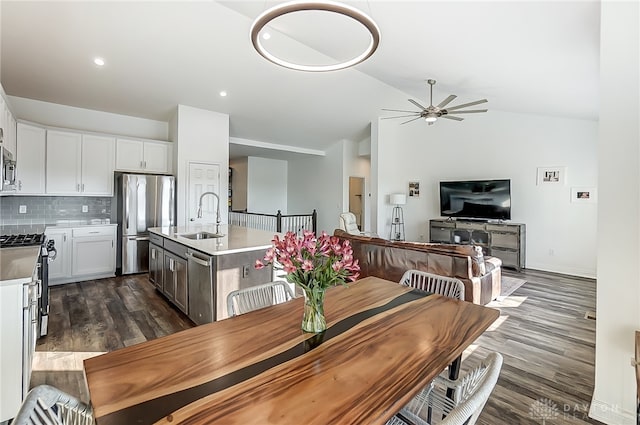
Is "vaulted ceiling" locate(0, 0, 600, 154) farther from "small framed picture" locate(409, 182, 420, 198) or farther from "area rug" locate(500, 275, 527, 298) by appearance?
"area rug" locate(500, 275, 527, 298)

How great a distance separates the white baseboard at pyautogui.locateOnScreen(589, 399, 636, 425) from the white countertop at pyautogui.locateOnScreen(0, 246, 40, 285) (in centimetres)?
359

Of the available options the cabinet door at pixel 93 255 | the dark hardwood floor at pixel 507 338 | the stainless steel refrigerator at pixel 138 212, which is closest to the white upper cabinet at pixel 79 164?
the stainless steel refrigerator at pixel 138 212

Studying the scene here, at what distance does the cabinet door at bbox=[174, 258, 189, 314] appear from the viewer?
322cm

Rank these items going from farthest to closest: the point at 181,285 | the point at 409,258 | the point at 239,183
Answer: the point at 239,183 → the point at 409,258 → the point at 181,285

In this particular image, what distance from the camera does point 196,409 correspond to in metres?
0.82

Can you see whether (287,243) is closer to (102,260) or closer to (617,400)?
(617,400)

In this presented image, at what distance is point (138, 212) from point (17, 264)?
129 inches

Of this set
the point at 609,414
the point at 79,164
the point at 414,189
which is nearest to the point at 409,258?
the point at 609,414

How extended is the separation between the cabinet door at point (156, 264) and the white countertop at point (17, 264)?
1333mm

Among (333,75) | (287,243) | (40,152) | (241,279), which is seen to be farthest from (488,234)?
(40,152)

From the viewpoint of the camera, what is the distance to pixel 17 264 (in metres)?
2.06

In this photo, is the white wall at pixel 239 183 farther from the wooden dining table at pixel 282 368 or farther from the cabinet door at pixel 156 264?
the wooden dining table at pixel 282 368

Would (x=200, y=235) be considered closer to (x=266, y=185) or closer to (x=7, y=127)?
(x=7, y=127)

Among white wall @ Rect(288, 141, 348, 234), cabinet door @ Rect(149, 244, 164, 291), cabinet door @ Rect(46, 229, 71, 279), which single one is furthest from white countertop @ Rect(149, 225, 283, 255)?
white wall @ Rect(288, 141, 348, 234)
